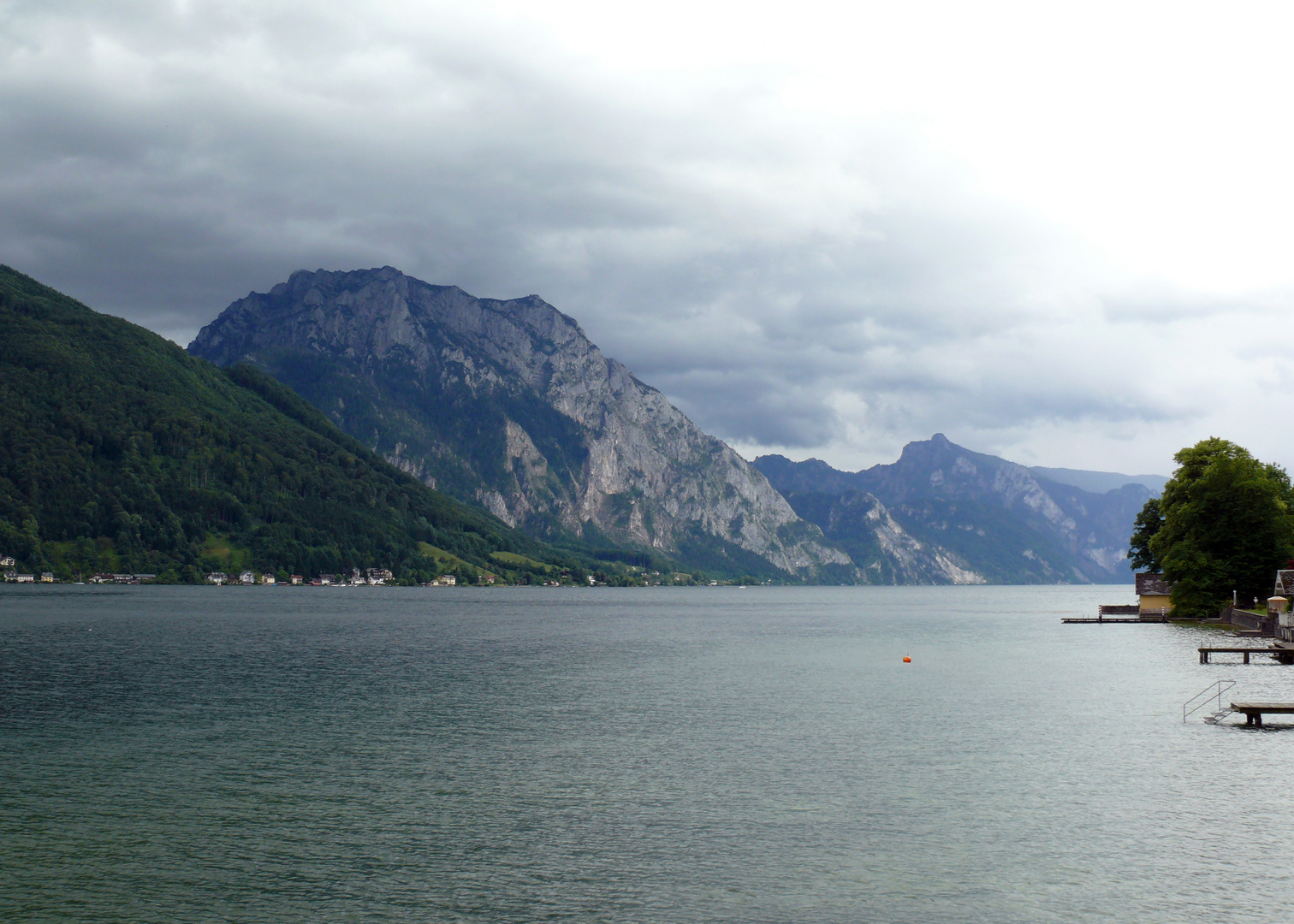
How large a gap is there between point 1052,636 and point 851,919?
135083mm

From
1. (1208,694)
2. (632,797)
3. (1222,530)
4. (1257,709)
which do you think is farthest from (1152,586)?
(632,797)

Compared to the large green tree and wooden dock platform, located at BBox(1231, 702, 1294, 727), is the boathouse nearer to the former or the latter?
the large green tree

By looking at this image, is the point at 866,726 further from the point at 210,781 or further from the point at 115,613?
the point at 115,613

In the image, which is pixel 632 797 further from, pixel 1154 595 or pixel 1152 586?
pixel 1154 595

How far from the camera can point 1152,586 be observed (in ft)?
580

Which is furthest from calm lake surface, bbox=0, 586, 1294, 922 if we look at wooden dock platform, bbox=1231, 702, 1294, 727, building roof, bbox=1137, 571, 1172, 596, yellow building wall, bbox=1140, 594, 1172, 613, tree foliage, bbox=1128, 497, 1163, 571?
tree foliage, bbox=1128, 497, 1163, 571

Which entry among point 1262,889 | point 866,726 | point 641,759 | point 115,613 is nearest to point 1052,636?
point 866,726

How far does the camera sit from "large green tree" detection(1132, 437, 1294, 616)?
143 m

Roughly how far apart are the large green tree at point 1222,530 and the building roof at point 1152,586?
622 inches

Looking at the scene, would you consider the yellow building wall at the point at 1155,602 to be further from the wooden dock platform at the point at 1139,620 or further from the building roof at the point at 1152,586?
the wooden dock platform at the point at 1139,620

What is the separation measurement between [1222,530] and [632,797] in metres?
133

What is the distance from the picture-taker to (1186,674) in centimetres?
9025

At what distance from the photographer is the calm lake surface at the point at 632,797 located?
29734 millimetres

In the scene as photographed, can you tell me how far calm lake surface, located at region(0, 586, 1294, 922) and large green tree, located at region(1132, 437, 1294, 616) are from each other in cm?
6288
